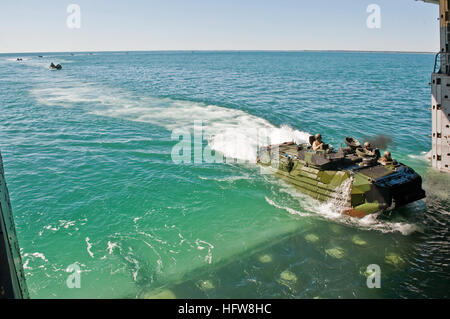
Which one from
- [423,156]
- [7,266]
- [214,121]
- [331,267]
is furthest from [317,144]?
[214,121]

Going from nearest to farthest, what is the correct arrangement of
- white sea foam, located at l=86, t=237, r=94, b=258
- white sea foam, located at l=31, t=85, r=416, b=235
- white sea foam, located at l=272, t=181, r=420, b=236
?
white sea foam, located at l=86, t=237, r=94, b=258, white sea foam, located at l=272, t=181, r=420, b=236, white sea foam, located at l=31, t=85, r=416, b=235

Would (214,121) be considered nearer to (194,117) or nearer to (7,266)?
(194,117)

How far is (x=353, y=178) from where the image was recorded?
16531 millimetres

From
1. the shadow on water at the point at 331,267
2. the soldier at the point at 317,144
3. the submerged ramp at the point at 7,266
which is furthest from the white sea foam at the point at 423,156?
the submerged ramp at the point at 7,266

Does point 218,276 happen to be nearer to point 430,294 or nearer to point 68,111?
point 430,294

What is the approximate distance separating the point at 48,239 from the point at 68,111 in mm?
26807

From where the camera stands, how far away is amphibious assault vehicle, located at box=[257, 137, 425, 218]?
15.9m

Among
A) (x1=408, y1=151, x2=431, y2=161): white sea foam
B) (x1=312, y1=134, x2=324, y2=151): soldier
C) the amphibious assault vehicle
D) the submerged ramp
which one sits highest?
the submerged ramp

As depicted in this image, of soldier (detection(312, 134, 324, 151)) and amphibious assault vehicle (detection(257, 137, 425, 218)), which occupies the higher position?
soldier (detection(312, 134, 324, 151))

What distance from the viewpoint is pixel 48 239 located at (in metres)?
15.8

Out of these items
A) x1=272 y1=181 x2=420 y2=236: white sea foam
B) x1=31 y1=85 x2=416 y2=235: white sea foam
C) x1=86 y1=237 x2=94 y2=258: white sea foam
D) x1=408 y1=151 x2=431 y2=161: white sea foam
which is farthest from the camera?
x1=408 y1=151 x2=431 y2=161: white sea foam

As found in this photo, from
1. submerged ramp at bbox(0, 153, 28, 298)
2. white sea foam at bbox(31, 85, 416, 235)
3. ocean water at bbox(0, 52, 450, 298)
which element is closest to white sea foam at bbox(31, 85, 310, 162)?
white sea foam at bbox(31, 85, 416, 235)

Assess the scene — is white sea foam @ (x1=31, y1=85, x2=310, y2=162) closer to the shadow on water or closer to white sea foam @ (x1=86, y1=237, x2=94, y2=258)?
the shadow on water
